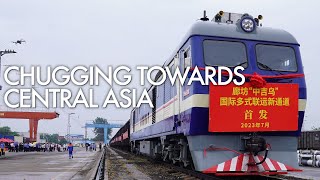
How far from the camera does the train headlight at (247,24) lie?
10930 mm

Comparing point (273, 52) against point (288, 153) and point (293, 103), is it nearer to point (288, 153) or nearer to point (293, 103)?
point (293, 103)

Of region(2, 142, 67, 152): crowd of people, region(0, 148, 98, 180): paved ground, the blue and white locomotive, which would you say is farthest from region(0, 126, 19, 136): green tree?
the blue and white locomotive

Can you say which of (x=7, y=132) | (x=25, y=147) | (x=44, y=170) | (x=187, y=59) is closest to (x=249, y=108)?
(x=187, y=59)

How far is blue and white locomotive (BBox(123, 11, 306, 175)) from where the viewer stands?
33.0 feet

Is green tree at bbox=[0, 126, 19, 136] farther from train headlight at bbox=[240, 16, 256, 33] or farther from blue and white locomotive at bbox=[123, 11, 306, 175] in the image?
train headlight at bbox=[240, 16, 256, 33]

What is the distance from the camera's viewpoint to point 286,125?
1018 cm

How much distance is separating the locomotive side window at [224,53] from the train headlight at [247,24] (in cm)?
48

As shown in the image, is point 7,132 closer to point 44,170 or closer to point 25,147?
point 25,147

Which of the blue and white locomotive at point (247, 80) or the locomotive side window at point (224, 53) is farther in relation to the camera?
the locomotive side window at point (224, 53)

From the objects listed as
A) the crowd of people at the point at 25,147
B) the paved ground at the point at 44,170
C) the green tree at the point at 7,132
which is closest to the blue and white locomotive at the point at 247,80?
the paved ground at the point at 44,170

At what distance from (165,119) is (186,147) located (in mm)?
2165

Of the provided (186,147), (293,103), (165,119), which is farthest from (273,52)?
(165,119)

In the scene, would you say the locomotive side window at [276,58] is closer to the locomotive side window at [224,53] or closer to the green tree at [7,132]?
the locomotive side window at [224,53]

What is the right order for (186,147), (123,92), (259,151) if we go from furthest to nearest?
(186,147) → (123,92) → (259,151)
